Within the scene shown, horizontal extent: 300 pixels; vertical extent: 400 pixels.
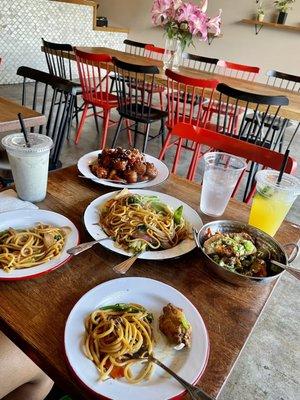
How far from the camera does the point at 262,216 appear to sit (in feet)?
3.23

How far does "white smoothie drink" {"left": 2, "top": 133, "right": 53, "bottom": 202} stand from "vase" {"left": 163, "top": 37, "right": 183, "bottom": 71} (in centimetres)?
274

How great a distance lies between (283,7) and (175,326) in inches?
245

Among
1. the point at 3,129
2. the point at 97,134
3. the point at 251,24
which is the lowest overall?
the point at 97,134

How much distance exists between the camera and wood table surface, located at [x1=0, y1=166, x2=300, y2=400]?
0.58 m

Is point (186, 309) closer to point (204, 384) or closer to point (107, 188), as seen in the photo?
point (204, 384)

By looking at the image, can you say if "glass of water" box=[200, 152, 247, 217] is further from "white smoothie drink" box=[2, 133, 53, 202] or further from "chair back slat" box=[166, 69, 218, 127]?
"chair back slat" box=[166, 69, 218, 127]

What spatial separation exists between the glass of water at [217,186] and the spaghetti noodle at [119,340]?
50 centimetres

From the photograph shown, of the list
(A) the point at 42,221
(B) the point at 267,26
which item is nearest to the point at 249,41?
(B) the point at 267,26

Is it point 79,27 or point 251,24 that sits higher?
point 251,24

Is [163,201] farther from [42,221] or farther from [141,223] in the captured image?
[42,221]

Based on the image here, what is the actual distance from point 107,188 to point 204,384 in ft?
2.46

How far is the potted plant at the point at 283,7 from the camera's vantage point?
5227mm

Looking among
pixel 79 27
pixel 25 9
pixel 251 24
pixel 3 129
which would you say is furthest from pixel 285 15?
pixel 3 129

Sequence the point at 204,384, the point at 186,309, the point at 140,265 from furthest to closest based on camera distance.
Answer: the point at 140,265, the point at 186,309, the point at 204,384
